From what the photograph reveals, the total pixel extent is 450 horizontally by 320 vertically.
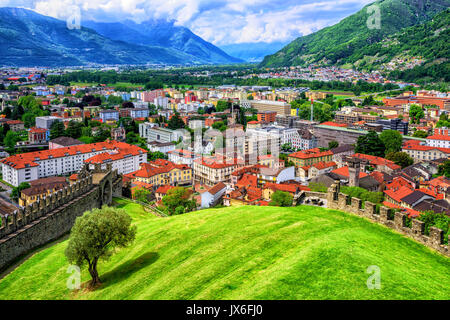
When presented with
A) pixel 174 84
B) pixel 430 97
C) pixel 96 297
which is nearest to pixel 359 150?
pixel 430 97

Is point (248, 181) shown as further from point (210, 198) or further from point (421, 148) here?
point (421, 148)

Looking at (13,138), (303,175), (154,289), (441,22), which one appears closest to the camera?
(154,289)

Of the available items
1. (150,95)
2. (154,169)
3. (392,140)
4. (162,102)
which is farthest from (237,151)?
(150,95)

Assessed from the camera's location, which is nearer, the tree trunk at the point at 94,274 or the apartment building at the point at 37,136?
the tree trunk at the point at 94,274

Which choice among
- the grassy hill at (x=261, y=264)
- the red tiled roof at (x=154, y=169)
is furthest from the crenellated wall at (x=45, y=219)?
the red tiled roof at (x=154, y=169)

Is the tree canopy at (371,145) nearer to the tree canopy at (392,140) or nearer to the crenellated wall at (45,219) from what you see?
the tree canopy at (392,140)

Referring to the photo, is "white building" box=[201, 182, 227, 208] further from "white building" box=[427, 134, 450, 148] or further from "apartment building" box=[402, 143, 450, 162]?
"white building" box=[427, 134, 450, 148]
